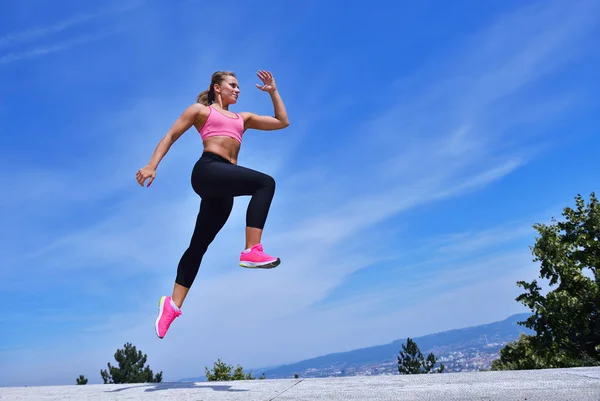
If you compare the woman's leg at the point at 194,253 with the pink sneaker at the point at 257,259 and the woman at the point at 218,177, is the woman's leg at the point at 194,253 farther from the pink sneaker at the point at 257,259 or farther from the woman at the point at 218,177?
the pink sneaker at the point at 257,259

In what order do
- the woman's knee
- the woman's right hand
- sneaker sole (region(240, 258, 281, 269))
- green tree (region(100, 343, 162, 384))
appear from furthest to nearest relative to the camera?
green tree (region(100, 343, 162, 384)) → the woman's knee → the woman's right hand → sneaker sole (region(240, 258, 281, 269))

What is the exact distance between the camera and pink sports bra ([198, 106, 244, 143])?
5.00 meters

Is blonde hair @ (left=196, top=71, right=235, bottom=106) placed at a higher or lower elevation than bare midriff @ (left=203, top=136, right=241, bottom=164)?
higher

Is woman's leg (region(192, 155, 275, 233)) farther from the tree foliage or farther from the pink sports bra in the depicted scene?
the tree foliage

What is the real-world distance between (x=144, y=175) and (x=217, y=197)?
752 millimetres

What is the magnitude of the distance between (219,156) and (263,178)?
1.77 ft

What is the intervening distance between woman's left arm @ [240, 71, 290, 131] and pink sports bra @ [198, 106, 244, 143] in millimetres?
394

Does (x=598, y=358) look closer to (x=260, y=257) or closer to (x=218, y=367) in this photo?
(x=218, y=367)

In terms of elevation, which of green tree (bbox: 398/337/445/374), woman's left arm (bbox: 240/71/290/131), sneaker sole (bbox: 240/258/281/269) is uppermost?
woman's left arm (bbox: 240/71/290/131)

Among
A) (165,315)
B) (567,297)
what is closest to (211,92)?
(165,315)

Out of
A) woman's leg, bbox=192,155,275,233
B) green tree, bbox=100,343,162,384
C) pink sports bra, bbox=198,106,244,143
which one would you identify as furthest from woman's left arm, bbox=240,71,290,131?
green tree, bbox=100,343,162,384

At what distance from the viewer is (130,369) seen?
47.9 m

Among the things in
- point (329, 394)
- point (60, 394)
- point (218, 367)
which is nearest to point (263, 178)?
point (329, 394)

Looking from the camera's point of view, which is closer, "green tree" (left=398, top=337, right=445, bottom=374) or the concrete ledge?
the concrete ledge
